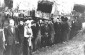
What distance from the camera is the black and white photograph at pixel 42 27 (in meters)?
6.15

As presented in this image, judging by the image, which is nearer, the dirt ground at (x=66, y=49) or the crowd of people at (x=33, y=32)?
the crowd of people at (x=33, y=32)

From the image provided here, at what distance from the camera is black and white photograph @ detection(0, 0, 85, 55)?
6152 mm

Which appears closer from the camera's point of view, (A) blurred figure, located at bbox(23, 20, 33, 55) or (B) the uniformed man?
(B) the uniformed man

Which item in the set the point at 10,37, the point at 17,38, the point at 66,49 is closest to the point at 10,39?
the point at 10,37

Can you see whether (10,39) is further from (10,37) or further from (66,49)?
(66,49)

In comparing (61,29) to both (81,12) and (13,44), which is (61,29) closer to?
(81,12)

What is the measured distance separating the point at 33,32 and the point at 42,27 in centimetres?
57

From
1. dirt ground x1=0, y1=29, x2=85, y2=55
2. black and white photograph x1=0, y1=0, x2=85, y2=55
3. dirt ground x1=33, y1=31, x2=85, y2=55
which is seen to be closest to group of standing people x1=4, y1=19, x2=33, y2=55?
black and white photograph x1=0, y1=0, x2=85, y2=55

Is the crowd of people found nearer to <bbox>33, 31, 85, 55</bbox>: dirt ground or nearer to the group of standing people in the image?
the group of standing people

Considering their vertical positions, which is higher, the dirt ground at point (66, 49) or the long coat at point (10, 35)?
the long coat at point (10, 35)

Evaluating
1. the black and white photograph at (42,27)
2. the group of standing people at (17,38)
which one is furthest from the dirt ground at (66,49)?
the group of standing people at (17,38)

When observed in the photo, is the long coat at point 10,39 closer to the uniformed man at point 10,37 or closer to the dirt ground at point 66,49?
the uniformed man at point 10,37

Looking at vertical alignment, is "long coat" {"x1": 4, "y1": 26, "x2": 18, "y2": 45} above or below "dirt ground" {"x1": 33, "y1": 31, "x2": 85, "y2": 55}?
above

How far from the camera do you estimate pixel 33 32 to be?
671 centimetres
